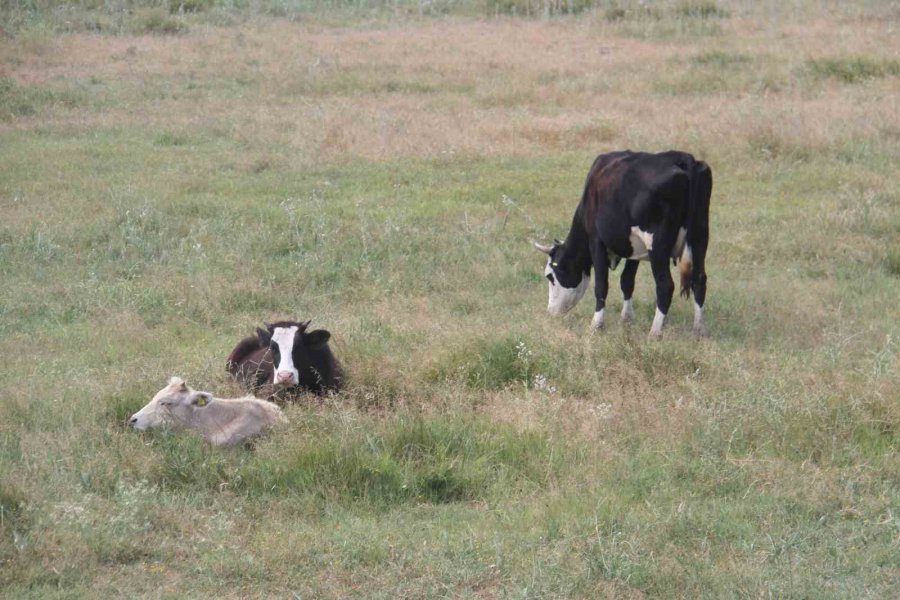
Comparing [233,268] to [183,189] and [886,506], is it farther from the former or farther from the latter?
[886,506]

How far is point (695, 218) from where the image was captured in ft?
30.2

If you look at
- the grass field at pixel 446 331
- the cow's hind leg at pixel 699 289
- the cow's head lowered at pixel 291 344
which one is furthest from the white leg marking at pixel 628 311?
the cow's head lowered at pixel 291 344

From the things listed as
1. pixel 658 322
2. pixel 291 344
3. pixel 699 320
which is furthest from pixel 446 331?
pixel 699 320

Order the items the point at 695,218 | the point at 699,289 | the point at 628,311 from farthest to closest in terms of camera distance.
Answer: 1. the point at 628,311
2. the point at 699,289
3. the point at 695,218

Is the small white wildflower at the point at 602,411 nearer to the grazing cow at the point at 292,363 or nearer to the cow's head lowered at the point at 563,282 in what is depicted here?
the grazing cow at the point at 292,363

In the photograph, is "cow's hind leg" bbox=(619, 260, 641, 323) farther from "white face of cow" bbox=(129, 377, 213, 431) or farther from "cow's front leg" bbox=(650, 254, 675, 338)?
"white face of cow" bbox=(129, 377, 213, 431)

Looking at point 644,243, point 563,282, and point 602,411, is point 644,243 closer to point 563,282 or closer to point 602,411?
point 563,282

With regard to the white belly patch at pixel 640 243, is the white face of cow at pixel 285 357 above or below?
below

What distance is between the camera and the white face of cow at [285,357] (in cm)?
751

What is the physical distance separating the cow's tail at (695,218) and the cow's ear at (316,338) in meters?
3.08

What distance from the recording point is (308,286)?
10.5 metres

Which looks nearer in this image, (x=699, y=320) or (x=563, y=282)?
(x=699, y=320)

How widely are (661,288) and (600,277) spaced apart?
2.14 ft

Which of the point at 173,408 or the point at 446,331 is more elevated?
the point at 173,408
